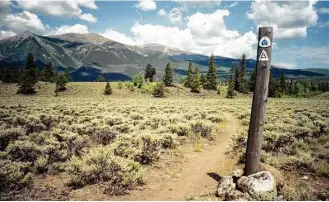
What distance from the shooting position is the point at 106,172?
8492 mm

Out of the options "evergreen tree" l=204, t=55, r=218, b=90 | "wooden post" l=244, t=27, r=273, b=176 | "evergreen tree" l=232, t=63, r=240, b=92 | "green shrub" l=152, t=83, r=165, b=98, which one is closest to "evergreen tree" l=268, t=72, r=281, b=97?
"evergreen tree" l=232, t=63, r=240, b=92

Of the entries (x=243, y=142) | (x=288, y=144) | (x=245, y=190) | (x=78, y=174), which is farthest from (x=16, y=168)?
(x=288, y=144)

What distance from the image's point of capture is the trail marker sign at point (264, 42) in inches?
278

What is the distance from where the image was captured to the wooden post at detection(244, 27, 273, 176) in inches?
279

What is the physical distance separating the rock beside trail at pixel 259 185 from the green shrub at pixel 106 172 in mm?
3287

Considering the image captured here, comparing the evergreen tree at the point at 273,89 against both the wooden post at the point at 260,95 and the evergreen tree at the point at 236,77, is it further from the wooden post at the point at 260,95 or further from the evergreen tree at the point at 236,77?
the wooden post at the point at 260,95

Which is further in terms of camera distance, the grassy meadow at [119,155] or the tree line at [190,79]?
the tree line at [190,79]

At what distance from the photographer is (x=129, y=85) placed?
94625 mm

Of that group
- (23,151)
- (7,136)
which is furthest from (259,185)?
(7,136)

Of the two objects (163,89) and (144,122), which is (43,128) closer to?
(144,122)

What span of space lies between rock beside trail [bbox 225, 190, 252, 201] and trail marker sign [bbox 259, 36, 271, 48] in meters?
3.90

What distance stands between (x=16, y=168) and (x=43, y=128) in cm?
809

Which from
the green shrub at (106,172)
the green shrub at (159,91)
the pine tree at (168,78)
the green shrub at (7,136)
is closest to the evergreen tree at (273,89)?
the pine tree at (168,78)

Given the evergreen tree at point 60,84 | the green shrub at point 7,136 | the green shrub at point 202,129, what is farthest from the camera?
the evergreen tree at point 60,84
